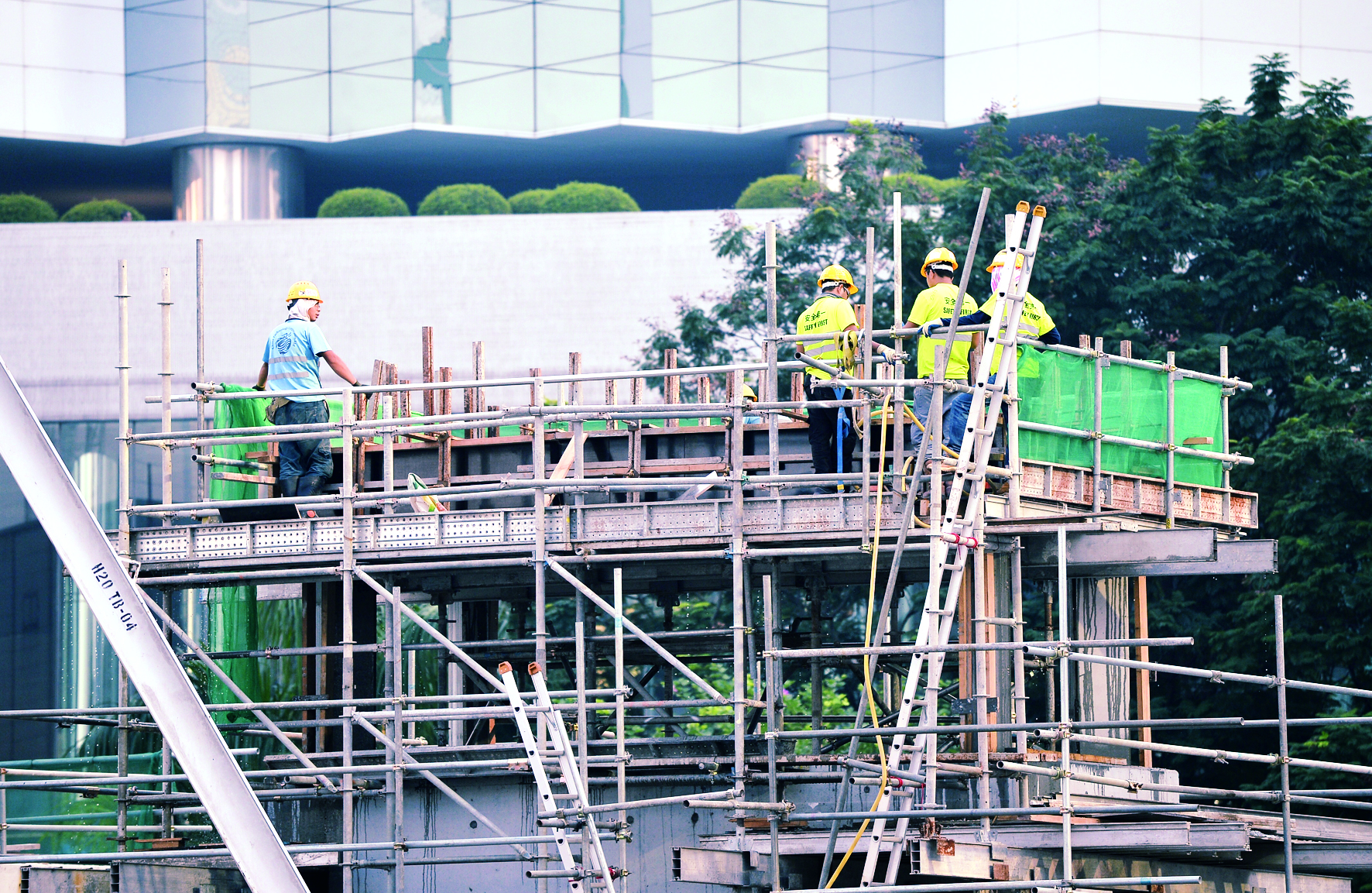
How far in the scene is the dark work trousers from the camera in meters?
18.3

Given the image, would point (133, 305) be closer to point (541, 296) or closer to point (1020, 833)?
point (541, 296)

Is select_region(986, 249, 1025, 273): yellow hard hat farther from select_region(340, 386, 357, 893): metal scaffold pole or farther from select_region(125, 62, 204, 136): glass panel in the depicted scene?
select_region(125, 62, 204, 136): glass panel

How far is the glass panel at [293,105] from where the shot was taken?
4897cm

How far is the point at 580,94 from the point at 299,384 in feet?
104

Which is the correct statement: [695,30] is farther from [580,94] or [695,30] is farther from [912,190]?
[912,190]

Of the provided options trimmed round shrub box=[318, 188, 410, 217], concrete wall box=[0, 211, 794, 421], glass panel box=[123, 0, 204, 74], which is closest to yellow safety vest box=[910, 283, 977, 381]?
concrete wall box=[0, 211, 794, 421]

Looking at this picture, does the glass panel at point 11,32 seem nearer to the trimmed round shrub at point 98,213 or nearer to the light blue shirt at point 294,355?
the trimmed round shrub at point 98,213

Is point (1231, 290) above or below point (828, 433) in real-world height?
above

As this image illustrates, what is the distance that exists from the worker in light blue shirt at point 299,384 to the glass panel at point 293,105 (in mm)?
30604

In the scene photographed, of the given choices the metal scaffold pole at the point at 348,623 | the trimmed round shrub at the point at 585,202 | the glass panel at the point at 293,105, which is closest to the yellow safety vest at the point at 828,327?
the metal scaffold pole at the point at 348,623

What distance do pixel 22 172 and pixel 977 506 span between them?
42.5 meters

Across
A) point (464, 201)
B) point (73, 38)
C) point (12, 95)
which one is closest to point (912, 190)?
point (464, 201)

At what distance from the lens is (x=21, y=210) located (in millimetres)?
46250

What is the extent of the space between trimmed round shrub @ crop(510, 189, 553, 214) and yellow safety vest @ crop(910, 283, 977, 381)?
2916 cm
